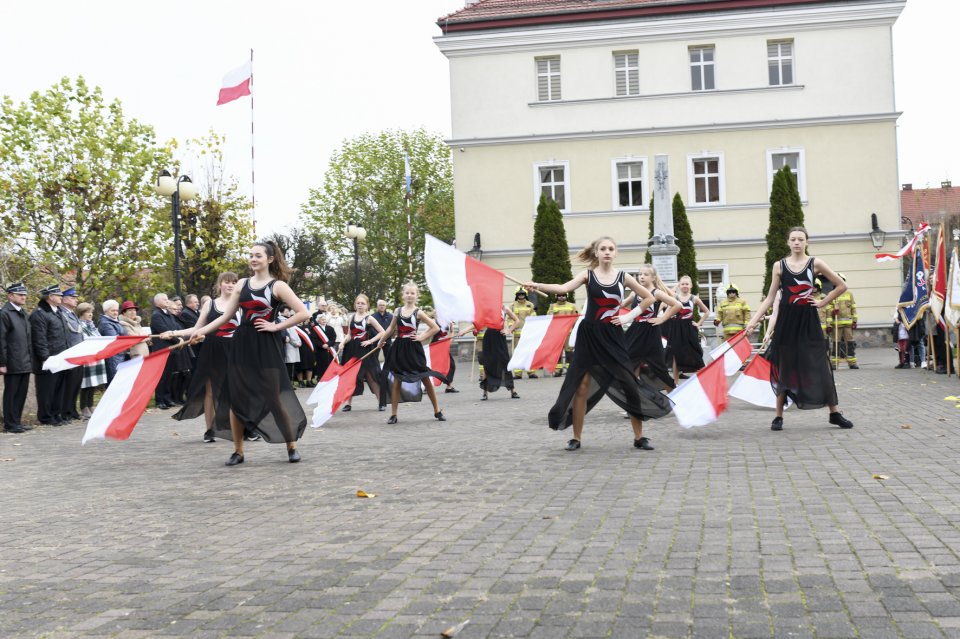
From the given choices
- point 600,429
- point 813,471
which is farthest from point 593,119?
point 813,471

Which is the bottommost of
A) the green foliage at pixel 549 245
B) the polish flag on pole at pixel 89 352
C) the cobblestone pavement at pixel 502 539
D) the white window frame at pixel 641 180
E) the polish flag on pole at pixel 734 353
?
the cobblestone pavement at pixel 502 539

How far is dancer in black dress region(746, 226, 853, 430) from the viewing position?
11312 mm

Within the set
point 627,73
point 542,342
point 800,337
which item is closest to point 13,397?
point 542,342

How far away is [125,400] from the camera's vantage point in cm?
1039

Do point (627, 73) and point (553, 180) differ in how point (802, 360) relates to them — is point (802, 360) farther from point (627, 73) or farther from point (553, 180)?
point (627, 73)

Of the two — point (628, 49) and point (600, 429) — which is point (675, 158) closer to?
point (628, 49)

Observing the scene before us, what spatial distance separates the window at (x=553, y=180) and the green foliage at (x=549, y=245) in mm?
2591

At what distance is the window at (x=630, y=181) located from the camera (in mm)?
37344

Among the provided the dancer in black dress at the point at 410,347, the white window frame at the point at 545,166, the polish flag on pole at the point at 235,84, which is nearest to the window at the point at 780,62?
the white window frame at the point at 545,166

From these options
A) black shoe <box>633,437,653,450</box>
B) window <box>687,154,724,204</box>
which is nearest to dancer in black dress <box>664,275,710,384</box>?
black shoe <box>633,437,653,450</box>

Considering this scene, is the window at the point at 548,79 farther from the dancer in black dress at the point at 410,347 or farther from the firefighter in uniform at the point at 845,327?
the dancer in black dress at the point at 410,347

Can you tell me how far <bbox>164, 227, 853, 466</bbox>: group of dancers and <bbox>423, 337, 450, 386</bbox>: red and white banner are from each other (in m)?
1.46

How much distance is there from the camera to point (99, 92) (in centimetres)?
3447

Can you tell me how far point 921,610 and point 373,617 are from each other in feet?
7.38
